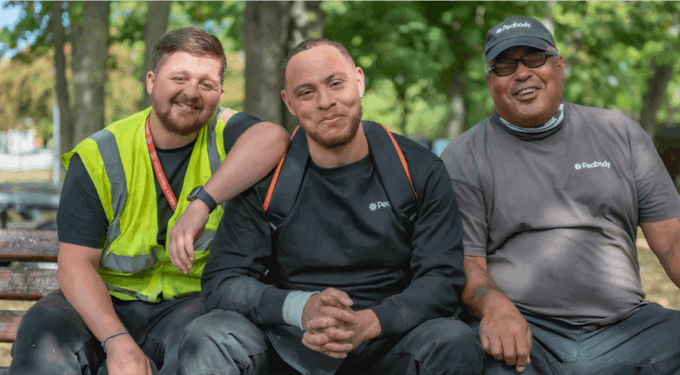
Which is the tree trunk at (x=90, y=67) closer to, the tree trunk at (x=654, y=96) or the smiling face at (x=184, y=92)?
the smiling face at (x=184, y=92)

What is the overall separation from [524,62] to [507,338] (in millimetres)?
1417

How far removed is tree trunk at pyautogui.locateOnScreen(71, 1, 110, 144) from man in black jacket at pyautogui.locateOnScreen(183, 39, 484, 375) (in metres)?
8.72

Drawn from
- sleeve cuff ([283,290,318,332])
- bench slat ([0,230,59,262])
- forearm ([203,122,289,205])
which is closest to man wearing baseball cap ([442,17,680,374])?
sleeve cuff ([283,290,318,332])

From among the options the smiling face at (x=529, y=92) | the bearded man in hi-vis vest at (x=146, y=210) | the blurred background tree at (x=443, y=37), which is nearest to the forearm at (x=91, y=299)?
the bearded man in hi-vis vest at (x=146, y=210)

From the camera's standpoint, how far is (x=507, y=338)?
8.82ft

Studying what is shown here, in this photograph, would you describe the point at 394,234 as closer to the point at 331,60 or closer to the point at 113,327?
the point at 331,60

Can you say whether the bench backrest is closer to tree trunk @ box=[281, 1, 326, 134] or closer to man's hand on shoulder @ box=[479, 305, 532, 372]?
man's hand on shoulder @ box=[479, 305, 532, 372]

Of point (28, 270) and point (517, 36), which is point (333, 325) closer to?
point (517, 36)

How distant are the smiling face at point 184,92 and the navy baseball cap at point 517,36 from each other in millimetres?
1438

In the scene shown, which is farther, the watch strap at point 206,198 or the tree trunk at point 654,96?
the tree trunk at point 654,96

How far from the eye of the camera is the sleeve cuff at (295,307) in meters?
2.62

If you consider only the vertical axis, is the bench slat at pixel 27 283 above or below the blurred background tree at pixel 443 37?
below

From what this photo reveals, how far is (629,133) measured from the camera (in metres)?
3.22

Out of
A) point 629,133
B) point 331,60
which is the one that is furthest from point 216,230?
point 629,133
